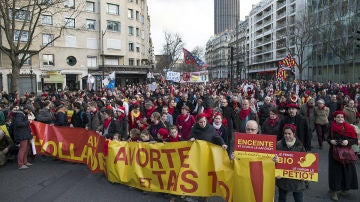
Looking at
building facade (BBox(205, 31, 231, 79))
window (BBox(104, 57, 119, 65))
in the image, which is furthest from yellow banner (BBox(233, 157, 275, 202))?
building facade (BBox(205, 31, 231, 79))

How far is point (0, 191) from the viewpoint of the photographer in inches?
258

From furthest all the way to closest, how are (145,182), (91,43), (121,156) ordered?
1. (91,43)
2. (121,156)
3. (145,182)

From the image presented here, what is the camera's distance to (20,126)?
26.3ft

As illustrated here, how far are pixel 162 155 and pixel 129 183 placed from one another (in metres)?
1.11

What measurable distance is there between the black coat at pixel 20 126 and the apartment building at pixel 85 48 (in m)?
34.2

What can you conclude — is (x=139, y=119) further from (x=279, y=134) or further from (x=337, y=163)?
(x=337, y=163)

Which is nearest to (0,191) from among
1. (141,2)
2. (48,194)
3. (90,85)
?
(48,194)

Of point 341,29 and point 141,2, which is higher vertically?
point 141,2

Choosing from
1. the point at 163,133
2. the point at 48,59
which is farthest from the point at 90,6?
the point at 163,133

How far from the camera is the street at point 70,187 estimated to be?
6012mm

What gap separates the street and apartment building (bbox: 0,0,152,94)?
34.9 meters

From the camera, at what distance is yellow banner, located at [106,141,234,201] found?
16.6 ft

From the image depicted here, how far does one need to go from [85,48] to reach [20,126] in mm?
40425

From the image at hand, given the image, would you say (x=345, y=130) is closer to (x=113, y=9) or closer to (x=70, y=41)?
(x=70, y=41)
